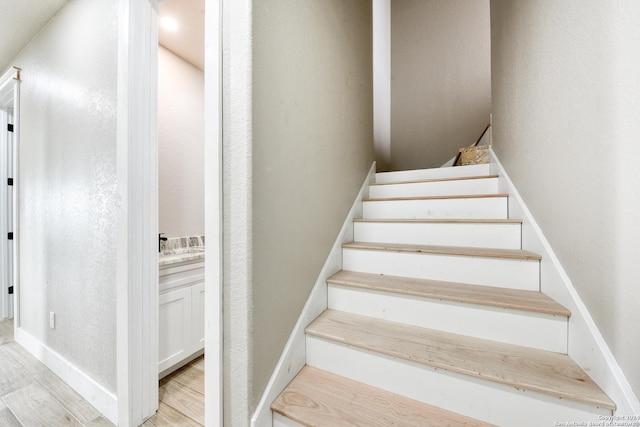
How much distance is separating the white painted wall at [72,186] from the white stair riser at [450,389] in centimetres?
117

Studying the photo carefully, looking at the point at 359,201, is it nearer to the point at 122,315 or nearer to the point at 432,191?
the point at 432,191

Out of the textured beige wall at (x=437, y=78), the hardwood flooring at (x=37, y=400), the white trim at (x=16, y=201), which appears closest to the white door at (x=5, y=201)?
the white trim at (x=16, y=201)

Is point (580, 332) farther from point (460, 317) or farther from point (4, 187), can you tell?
point (4, 187)

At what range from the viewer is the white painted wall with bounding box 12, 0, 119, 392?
4.25 feet

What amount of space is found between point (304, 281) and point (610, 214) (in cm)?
111

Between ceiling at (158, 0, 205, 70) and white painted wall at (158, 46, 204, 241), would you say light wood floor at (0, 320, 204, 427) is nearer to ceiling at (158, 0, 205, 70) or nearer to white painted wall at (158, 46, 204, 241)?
white painted wall at (158, 46, 204, 241)

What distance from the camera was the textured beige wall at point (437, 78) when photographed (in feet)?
11.1

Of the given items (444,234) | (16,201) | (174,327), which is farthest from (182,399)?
(16,201)

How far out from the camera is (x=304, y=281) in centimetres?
117

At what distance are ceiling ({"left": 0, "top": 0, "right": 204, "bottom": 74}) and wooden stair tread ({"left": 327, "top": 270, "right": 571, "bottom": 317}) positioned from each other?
6.31 feet

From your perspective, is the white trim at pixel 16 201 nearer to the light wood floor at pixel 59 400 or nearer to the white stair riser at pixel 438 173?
the light wood floor at pixel 59 400

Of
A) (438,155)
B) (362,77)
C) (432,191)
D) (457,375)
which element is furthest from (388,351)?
(438,155)

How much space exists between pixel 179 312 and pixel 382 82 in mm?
3789

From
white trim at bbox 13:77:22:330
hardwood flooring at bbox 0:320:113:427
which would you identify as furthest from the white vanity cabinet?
white trim at bbox 13:77:22:330
